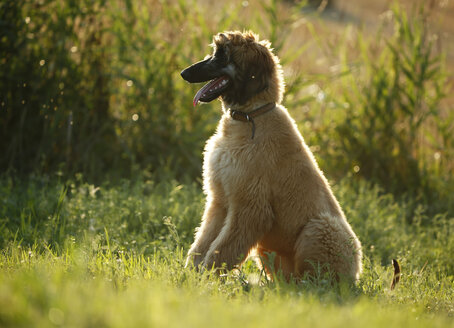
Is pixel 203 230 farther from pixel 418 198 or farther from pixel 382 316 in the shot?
pixel 418 198

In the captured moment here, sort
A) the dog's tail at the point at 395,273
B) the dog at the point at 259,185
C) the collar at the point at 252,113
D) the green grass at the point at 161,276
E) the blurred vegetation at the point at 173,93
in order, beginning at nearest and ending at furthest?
the green grass at the point at 161,276 < the dog's tail at the point at 395,273 < the dog at the point at 259,185 < the collar at the point at 252,113 < the blurred vegetation at the point at 173,93

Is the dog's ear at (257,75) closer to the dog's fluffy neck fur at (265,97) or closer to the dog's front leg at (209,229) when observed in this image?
the dog's fluffy neck fur at (265,97)

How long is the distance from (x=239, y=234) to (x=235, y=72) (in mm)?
1245

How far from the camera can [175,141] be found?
680 cm

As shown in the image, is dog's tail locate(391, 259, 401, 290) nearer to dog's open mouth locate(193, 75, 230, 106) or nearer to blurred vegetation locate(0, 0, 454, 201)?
dog's open mouth locate(193, 75, 230, 106)

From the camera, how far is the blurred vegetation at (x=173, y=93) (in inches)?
237

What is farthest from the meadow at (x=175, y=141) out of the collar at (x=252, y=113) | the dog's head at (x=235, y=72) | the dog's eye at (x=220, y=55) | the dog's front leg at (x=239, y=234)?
the dog's eye at (x=220, y=55)

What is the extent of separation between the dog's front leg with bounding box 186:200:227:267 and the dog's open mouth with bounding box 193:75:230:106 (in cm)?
83

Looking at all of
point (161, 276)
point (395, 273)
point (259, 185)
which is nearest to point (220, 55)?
point (259, 185)

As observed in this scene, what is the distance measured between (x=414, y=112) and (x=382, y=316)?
16.7 feet

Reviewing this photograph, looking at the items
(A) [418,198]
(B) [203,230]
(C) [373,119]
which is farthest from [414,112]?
(B) [203,230]

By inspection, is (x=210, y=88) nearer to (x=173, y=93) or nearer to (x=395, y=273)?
(x=395, y=273)

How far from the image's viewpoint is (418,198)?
6602mm

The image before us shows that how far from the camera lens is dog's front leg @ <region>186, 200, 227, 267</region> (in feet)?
13.0
